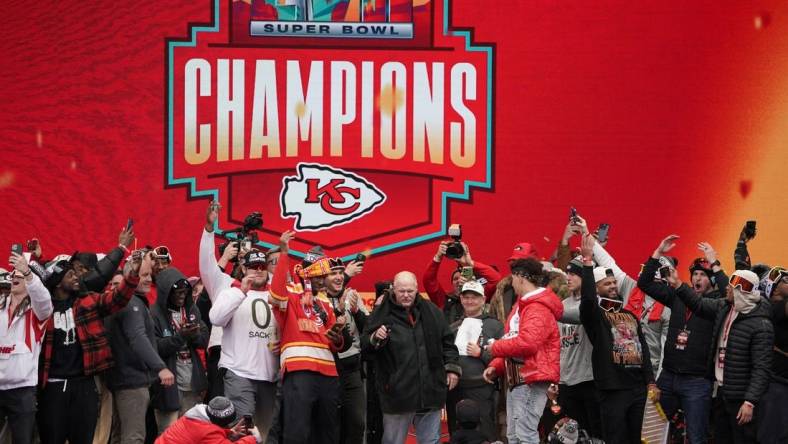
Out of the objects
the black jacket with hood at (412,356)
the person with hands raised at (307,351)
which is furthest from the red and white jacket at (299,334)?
the black jacket with hood at (412,356)

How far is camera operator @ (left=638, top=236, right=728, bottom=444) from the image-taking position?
9.91 metres

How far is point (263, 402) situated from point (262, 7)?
159 inches

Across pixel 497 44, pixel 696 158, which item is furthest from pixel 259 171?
pixel 696 158

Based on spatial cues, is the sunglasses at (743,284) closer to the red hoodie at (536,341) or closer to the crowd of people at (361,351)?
the crowd of people at (361,351)

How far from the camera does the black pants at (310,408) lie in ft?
30.1

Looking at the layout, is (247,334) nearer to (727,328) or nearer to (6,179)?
(6,179)

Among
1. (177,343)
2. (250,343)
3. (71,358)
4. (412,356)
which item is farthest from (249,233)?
(412,356)

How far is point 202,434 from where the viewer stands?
753 cm

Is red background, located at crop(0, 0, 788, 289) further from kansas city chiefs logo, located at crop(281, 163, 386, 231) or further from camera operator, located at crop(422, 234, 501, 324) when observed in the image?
camera operator, located at crop(422, 234, 501, 324)

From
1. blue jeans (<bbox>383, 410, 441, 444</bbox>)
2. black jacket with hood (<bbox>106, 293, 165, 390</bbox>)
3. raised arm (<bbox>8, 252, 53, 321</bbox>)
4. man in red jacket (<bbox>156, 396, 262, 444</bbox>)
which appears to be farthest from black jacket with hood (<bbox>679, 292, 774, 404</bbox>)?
raised arm (<bbox>8, 252, 53, 321</bbox>)

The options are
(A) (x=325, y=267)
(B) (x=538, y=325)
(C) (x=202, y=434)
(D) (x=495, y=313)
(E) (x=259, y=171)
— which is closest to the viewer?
(C) (x=202, y=434)

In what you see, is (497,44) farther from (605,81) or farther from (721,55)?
(721,55)

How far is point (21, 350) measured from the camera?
29.9 ft

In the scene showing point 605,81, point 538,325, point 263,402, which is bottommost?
point 263,402
